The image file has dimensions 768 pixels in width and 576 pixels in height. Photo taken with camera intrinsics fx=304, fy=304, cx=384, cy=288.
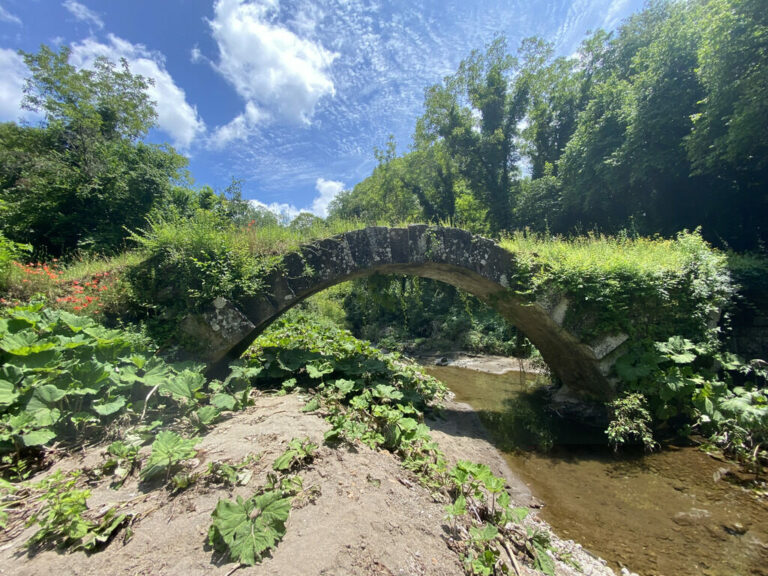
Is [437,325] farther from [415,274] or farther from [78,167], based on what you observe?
[78,167]

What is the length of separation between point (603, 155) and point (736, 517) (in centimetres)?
1389

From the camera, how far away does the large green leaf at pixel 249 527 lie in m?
1.50

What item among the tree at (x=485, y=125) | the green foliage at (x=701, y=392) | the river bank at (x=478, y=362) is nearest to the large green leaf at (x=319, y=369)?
the green foliage at (x=701, y=392)

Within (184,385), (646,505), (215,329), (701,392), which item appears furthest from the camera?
(701,392)

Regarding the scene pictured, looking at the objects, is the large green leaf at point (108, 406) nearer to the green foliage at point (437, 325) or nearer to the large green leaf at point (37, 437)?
the large green leaf at point (37, 437)

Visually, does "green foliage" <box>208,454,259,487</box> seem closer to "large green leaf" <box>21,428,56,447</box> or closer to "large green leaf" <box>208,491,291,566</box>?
"large green leaf" <box>208,491,291,566</box>

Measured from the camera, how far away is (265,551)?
1.56m

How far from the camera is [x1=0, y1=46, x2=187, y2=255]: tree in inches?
457

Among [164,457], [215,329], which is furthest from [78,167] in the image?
[164,457]

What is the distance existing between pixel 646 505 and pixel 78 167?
2030 cm

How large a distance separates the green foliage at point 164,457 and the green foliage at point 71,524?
1.15 feet

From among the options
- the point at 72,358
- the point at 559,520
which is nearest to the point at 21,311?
the point at 72,358

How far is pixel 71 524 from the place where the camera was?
1586 mm

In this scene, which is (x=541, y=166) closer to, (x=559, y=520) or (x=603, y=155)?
(x=603, y=155)
